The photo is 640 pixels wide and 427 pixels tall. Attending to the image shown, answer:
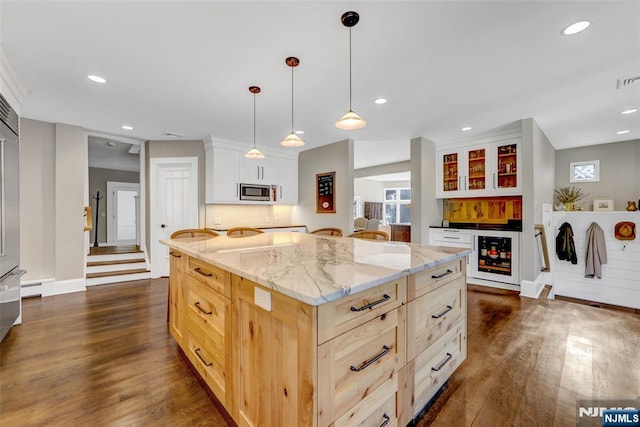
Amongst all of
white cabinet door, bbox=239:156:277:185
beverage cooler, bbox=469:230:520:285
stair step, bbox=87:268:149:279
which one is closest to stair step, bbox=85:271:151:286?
stair step, bbox=87:268:149:279

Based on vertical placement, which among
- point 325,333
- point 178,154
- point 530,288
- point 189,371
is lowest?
point 189,371

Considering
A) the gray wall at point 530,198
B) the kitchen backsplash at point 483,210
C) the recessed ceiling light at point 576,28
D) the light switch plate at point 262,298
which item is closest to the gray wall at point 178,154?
the light switch plate at point 262,298

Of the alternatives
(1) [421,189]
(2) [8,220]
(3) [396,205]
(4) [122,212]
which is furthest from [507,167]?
(4) [122,212]

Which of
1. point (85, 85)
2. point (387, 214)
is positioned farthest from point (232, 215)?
point (387, 214)

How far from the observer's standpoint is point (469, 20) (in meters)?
1.74

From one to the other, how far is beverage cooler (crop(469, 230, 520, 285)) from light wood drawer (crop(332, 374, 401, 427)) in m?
3.56

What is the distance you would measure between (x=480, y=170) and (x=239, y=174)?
4123mm

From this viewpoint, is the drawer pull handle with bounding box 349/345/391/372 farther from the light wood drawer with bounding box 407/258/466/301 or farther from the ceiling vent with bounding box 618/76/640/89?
the ceiling vent with bounding box 618/76/640/89

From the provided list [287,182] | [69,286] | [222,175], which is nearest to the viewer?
[69,286]

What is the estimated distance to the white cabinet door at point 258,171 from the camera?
4734 millimetres

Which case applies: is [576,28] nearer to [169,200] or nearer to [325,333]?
[325,333]

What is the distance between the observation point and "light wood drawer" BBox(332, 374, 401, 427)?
0.99 m

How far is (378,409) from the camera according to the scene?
111 cm

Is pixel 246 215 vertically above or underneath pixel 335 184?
underneath
